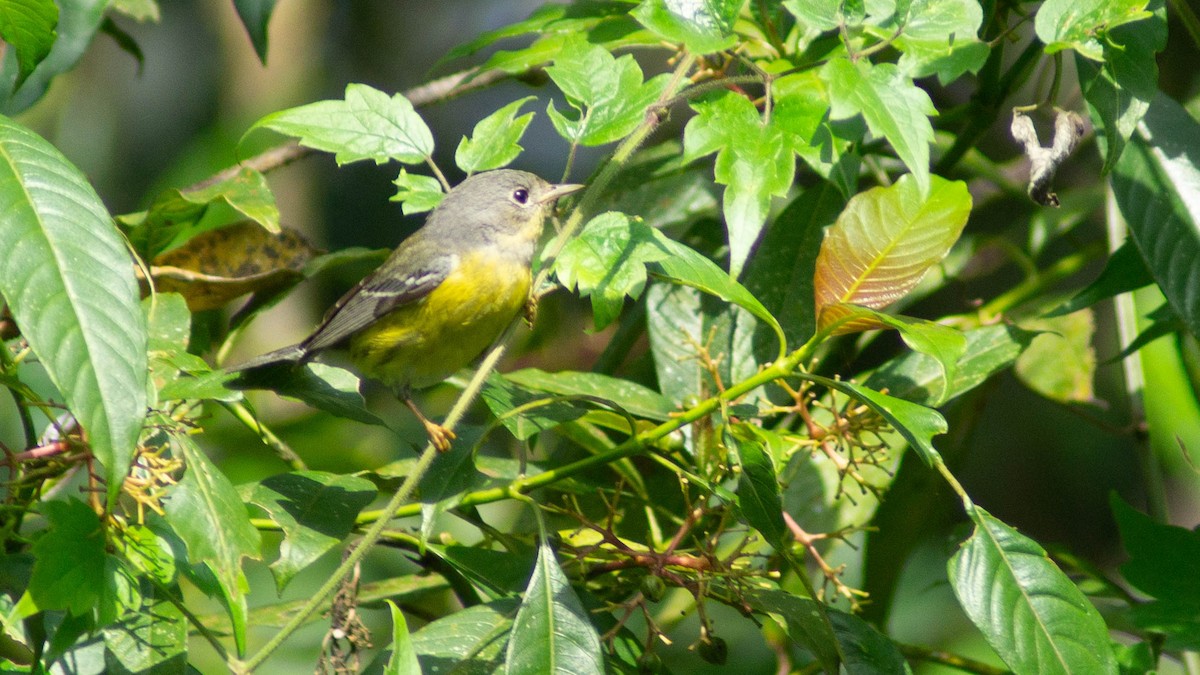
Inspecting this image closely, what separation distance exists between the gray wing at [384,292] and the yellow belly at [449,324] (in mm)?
31

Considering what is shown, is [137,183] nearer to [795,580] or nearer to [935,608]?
[935,608]

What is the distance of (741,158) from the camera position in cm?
163

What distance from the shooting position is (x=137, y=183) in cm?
831

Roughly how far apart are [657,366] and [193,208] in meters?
1.11

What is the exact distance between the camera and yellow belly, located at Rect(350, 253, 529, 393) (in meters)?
2.92

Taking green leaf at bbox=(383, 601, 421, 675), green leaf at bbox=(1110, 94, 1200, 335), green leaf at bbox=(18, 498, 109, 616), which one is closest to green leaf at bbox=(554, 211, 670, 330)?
green leaf at bbox=(383, 601, 421, 675)

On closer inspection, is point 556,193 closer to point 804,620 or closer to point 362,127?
point 362,127

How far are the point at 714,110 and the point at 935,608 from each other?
4.03 metres

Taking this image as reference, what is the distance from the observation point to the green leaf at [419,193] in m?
1.95

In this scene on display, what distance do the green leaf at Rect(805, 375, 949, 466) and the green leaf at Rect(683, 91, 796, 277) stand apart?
0.26 metres

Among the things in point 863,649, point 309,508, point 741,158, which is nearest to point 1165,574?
point 863,649

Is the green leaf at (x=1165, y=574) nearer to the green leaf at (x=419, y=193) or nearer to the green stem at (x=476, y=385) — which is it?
the green stem at (x=476, y=385)

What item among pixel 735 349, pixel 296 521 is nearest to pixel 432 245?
pixel 735 349

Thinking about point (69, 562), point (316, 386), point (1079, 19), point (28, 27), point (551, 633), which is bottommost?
point (551, 633)
